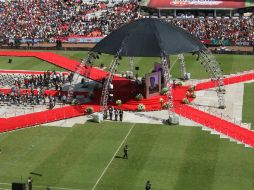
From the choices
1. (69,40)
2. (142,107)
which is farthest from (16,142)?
(69,40)

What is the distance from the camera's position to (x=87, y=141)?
51250 mm

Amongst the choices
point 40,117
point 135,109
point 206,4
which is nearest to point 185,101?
point 135,109

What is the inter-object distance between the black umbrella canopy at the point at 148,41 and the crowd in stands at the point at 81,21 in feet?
103

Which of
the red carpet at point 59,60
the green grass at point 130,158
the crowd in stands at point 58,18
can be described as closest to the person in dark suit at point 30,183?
the green grass at point 130,158

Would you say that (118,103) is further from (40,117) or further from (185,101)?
(40,117)

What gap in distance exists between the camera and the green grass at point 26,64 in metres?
81.3

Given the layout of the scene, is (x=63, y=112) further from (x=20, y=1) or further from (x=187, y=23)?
(x=20, y=1)

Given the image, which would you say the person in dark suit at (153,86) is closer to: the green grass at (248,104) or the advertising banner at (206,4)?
the green grass at (248,104)

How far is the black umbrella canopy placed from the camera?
60.4 m

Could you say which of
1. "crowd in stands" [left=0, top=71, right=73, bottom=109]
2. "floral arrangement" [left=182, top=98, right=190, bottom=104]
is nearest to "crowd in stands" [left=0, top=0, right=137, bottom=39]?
"crowd in stands" [left=0, top=71, right=73, bottom=109]

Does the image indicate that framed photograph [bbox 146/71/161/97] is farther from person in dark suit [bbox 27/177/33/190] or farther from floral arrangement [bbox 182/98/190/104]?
person in dark suit [bbox 27/177/33/190]

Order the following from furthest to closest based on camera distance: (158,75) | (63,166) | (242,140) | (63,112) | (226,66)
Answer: (226,66), (158,75), (63,112), (242,140), (63,166)

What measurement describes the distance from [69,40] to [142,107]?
41556 mm

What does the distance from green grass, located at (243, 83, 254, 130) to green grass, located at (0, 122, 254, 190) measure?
262 inches
